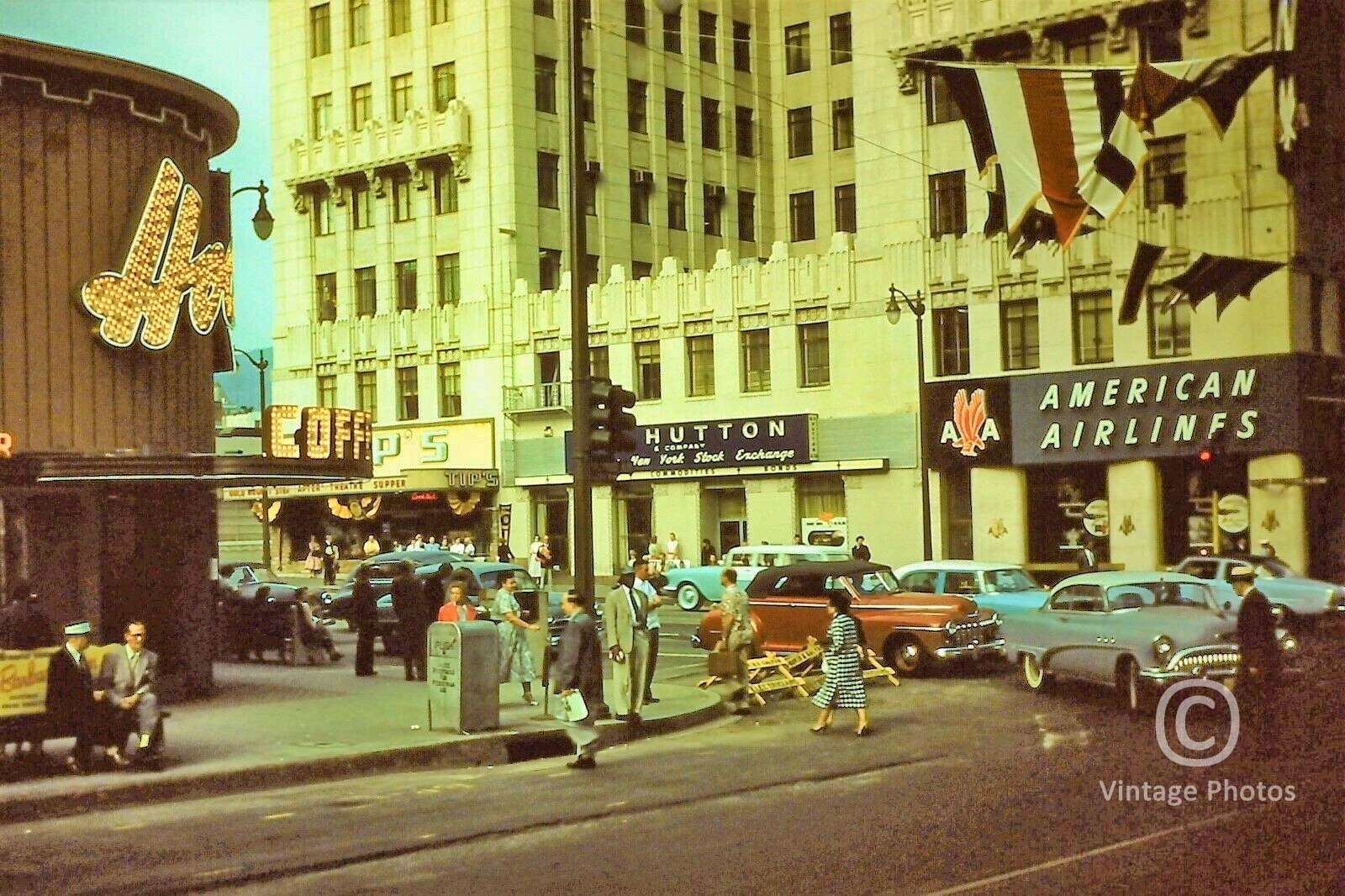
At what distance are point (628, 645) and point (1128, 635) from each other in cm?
596

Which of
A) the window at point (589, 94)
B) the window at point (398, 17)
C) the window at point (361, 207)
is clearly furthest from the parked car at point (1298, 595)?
the window at point (398, 17)

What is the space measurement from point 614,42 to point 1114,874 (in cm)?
4928

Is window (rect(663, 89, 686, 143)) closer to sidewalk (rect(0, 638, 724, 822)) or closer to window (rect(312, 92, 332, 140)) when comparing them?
window (rect(312, 92, 332, 140))

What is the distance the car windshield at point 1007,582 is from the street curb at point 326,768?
8450 mm

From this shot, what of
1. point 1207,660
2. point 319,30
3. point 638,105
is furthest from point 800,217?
point 1207,660

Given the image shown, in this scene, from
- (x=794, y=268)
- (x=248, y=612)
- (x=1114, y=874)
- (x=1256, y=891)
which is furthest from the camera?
(x=794, y=268)

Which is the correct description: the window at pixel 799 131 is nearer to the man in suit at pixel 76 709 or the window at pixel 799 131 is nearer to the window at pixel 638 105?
the window at pixel 638 105

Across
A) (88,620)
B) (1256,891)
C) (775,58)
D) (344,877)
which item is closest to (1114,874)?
(1256,891)

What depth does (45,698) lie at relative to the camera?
14.4 m

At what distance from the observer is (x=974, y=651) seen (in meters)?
22.4

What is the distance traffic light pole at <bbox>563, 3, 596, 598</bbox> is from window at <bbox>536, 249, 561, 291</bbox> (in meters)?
34.9

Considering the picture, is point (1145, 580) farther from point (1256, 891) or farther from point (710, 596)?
point (710, 596)

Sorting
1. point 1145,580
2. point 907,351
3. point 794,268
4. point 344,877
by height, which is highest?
point 794,268

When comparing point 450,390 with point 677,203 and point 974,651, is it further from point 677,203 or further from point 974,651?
point 974,651
